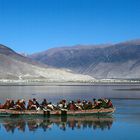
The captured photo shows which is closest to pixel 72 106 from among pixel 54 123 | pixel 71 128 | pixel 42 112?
pixel 42 112

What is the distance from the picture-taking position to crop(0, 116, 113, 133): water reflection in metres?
44.5

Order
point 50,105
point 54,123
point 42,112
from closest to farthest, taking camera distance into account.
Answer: point 54,123 < point 42,112 < point 50,105

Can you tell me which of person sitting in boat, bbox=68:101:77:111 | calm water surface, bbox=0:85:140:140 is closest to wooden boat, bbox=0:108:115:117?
person sitting in boat, bbox=68:101:77:111

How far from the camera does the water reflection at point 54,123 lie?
44500 millimetres

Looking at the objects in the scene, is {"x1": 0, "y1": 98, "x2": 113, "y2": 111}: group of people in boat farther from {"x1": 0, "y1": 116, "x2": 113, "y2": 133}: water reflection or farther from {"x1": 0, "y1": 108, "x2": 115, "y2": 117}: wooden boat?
{"x1": 0, "y1": 116, "x2": 113, "y2": 133}: water reflection

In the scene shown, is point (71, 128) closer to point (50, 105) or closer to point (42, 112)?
point (42, 112)

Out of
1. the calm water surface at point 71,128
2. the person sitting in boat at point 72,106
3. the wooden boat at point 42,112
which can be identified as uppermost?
the person sitting in boat at point 72,106

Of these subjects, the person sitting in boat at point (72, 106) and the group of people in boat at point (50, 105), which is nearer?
the group of people in boat at point (50, 105)

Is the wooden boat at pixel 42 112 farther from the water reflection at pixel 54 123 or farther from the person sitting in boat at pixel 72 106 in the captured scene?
the water reflection at pixel 54 123

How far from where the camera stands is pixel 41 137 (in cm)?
3922

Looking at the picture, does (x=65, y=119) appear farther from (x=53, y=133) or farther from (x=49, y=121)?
(x=53, y=133)

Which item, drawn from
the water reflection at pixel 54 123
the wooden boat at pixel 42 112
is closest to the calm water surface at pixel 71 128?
the water reflection at pixel 54 123

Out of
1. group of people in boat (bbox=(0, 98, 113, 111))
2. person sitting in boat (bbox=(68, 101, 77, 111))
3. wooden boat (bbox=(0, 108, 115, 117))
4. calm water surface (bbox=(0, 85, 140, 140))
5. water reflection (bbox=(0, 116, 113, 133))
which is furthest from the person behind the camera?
person sitting in boat (bbox=(68, 101, 77, 111))

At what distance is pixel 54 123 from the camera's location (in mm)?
47438
